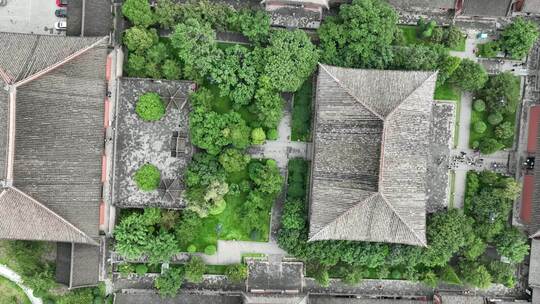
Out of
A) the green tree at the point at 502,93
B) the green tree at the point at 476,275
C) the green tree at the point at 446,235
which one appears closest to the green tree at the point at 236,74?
the green tree at the point at 446,235

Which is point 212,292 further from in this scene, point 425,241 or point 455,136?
point 455,136

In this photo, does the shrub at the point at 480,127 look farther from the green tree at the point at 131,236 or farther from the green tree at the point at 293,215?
the green tree at the point at 131,236

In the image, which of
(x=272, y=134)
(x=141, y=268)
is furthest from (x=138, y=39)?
(x=141, y=268)

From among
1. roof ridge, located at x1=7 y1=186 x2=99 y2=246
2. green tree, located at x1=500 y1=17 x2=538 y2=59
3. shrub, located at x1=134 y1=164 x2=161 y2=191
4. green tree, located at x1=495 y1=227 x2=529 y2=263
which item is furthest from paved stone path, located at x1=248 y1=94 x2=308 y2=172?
green tree, located at x1=500 y1=17 x2=538 y2=59

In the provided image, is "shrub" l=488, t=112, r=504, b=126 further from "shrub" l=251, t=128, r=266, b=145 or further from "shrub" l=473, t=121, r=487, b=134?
"shrub" l=251, t=128, r=266, b=145

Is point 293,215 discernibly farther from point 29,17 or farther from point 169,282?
point 29,17
